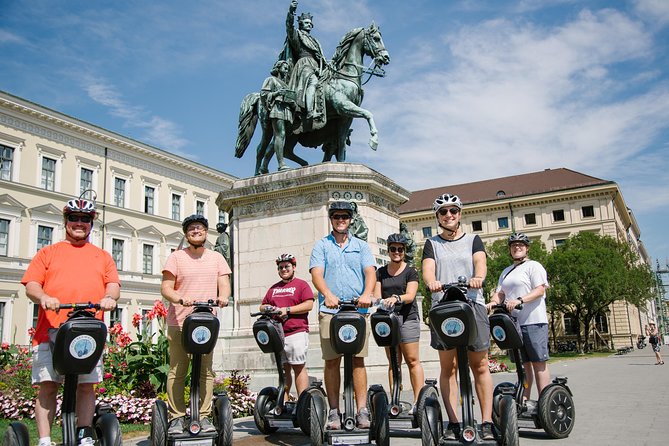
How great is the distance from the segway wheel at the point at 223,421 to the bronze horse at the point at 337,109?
26.8 feet

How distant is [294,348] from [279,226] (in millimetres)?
5797

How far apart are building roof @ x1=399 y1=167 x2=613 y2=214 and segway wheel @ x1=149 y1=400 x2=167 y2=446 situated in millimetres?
59777

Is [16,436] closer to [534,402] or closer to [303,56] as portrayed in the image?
[534,402]

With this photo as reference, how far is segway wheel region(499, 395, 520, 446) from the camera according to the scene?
4.66 m

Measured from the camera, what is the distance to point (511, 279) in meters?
6.59

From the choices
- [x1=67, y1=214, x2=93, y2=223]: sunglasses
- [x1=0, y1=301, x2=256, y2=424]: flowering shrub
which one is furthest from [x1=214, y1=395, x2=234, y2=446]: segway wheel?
[x1=0, y1=301, x2=256, y2=424]: flowering shrub

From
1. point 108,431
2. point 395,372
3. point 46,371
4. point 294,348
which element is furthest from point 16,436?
point 395,372

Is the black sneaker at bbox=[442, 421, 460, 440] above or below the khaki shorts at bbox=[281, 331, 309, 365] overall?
below

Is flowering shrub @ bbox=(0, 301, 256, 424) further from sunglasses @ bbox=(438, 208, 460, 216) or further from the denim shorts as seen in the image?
sunglasses @ bbox=(438, 208, 460, 216)

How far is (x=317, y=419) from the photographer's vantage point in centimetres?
522

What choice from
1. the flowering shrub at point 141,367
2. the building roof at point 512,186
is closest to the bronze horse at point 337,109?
the flowering shrub at point 141,367

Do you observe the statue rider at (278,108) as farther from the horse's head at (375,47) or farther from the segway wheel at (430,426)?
the segway wheel at (430,426)

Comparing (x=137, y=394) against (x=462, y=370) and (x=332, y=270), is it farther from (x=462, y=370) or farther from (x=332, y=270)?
(x=462, y=370)

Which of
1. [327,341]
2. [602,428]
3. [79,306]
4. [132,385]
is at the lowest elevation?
[602,428]
